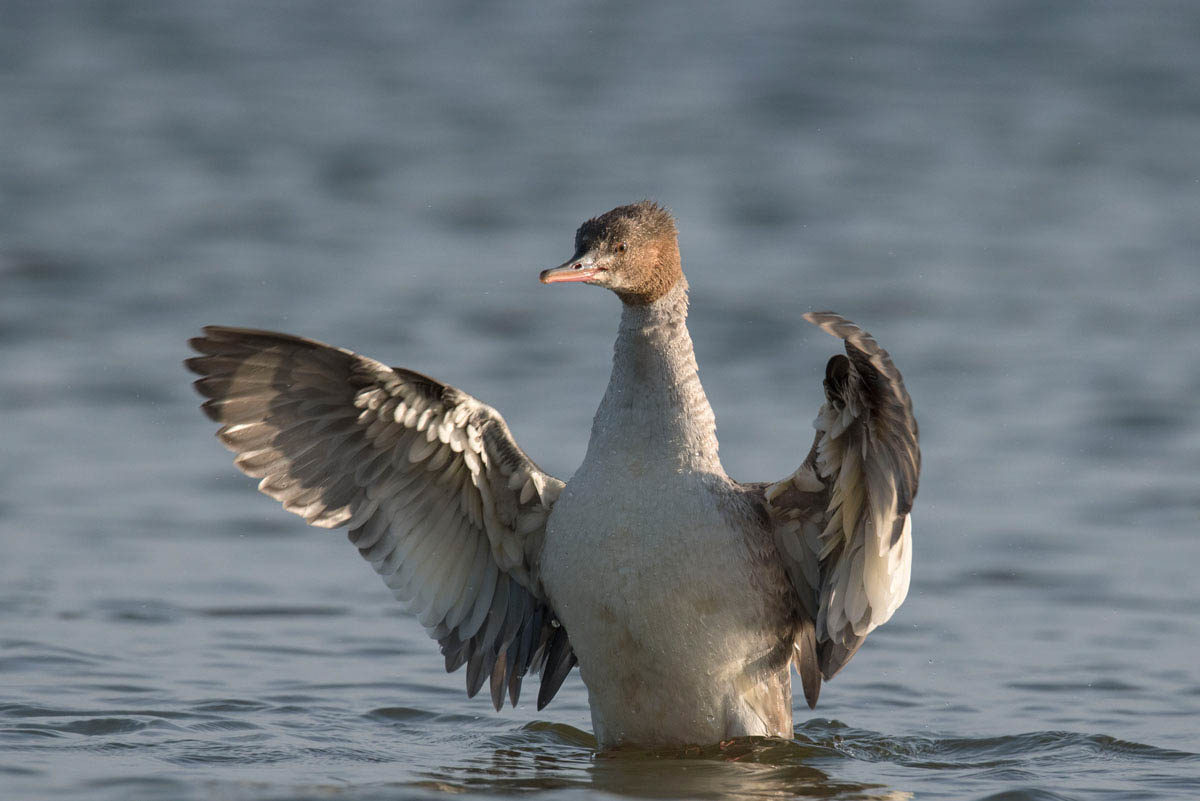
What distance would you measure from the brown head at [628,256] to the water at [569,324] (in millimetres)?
1849

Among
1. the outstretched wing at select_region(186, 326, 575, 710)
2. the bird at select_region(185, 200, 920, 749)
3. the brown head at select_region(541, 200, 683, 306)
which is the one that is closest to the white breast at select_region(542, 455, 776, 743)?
the bird at select_region(185, 200, 920, 749)

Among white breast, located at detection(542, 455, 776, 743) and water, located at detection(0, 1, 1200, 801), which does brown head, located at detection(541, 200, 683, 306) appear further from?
water, located at detection(0, 1, 1200, 801)

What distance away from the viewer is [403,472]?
6.90 metres

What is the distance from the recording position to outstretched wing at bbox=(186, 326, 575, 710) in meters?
6.62

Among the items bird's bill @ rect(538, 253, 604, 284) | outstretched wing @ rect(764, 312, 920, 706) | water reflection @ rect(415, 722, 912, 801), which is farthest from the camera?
bird's bill @ rect(538, 253, 604, 284)

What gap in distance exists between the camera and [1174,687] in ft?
26.1

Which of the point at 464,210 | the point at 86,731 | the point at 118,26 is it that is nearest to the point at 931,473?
the point at 86,731

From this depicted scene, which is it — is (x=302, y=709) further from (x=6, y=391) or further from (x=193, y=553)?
(x=6, y=391)

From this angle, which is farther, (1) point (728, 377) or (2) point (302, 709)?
(1) point (728, 377)

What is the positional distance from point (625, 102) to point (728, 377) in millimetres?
8641

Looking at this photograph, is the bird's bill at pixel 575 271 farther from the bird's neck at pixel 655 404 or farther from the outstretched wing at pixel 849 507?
the outstretched wing at pixel 849 507

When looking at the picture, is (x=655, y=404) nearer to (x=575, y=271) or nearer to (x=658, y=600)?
(x=575, y=271)

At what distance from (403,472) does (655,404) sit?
109cm

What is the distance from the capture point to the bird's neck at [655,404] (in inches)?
257
